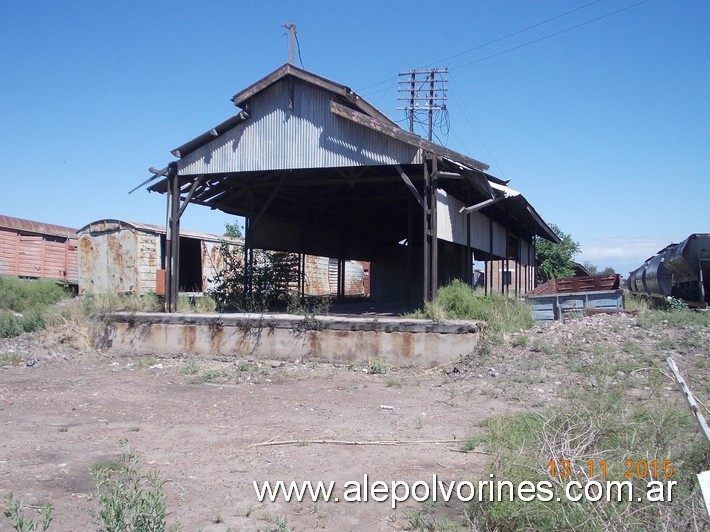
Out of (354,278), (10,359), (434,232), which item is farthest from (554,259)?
(10,359)

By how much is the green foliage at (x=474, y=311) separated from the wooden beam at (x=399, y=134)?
2.60 metres

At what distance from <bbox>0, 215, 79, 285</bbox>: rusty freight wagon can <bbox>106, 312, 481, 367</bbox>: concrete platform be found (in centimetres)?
1185

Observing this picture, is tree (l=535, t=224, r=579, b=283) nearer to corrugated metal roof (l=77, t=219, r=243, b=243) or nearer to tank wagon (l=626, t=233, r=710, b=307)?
tank wagon (l=626, t=233, r=710, b=307)

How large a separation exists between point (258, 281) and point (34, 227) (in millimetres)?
12397

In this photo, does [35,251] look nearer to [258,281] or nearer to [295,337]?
[258,281]

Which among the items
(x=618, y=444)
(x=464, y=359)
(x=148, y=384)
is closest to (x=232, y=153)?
(x=148, y=384)

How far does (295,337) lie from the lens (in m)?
12.7

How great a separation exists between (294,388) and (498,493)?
20.8ft

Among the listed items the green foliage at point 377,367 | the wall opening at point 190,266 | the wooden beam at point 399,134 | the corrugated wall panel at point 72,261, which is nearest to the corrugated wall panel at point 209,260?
the wall opening at point 190,266

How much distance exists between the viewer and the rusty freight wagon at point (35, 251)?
23.5 m

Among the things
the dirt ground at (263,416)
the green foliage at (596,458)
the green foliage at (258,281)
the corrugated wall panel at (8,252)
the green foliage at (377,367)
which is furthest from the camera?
the corrugated wall panel at (8,252)

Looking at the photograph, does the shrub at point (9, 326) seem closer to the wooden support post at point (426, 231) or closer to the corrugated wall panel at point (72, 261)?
the corrugated wall panel at point (72, 261)

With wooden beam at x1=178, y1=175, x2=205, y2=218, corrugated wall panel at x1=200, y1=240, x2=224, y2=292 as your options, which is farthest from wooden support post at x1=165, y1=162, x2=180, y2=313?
corrugated wall panel at x1=200, y1=240, x2=224, y2=292

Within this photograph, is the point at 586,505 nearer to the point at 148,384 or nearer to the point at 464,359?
the point at 464,359
